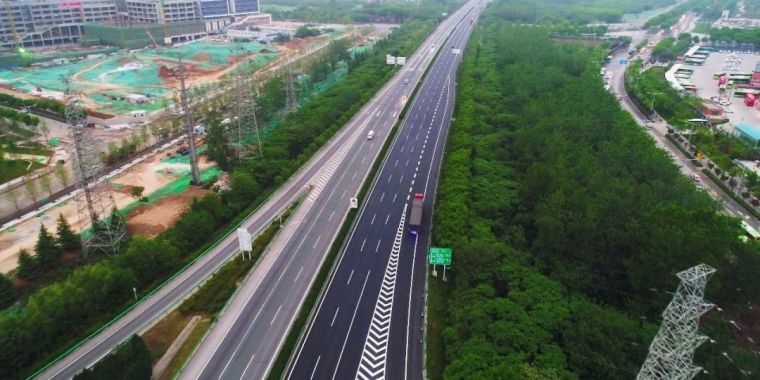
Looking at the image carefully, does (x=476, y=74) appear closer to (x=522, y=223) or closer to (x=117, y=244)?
(x=522, y=223)

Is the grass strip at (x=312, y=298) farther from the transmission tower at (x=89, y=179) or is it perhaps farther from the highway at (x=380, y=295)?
the transmission tower at (x=89, y=179)

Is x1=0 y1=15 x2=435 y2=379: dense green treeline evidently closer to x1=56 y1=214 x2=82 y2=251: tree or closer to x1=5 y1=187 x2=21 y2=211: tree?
x1=56 y1=214 x2=82 y2=251: tree

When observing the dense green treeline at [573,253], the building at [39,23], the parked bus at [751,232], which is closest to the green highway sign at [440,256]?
the dense green treeline at [573,253]

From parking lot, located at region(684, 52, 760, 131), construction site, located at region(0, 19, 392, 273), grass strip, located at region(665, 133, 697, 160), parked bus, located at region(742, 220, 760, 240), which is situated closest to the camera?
parked bus, located at region(742, 220, 760, 240)

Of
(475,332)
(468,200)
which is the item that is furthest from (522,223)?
(475,332)

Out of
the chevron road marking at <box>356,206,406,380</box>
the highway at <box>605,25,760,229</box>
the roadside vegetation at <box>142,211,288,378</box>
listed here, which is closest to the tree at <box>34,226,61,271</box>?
the roadside vegetation at <box>142,211,288,378</box>

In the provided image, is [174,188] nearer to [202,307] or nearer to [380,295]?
[202,307]

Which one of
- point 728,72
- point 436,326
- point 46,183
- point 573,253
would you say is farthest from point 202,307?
point 728,72
